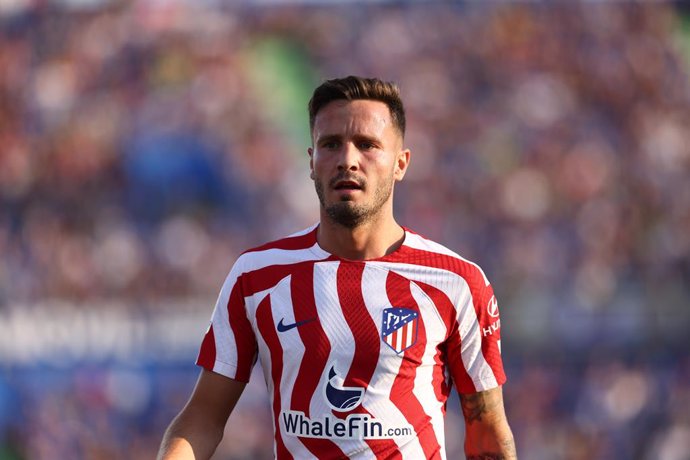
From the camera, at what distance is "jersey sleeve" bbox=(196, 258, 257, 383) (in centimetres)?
300

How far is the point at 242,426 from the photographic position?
32.9 ft

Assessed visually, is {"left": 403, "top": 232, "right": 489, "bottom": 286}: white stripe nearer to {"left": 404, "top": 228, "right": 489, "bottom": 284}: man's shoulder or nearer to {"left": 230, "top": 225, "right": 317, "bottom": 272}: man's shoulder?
{"left": 404, "top": 228, "right": 489, "bottom": 284}: man's shoulder

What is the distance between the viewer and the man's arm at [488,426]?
3.04 m

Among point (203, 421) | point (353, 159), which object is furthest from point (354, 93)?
point (203, 421)

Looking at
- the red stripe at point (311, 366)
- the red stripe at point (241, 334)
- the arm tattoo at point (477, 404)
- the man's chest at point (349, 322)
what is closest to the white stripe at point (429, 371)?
the man's chest at point (349, 322)

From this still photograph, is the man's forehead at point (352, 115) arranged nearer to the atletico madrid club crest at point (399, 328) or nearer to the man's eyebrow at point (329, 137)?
the man's eyebrow at point (329, 137)

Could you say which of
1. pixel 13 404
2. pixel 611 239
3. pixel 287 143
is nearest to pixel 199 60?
pixel 287 143

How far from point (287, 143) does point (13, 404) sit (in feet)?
12.6

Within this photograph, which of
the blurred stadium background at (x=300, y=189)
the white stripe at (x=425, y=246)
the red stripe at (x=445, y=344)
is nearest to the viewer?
the red stripe at (x=445, y=344)

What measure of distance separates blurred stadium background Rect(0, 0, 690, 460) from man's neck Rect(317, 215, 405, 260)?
6.91 metres

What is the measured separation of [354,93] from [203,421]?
41.5 inches

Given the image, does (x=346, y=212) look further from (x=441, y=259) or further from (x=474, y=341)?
(x=474, y=341)

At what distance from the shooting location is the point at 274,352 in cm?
296

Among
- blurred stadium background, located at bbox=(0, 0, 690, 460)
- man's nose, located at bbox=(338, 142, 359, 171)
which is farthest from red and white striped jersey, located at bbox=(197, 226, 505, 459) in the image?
blurred stadium background, located at bbox=(0, 0, 690, 460)
